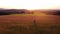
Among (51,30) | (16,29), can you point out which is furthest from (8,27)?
(51,30)
